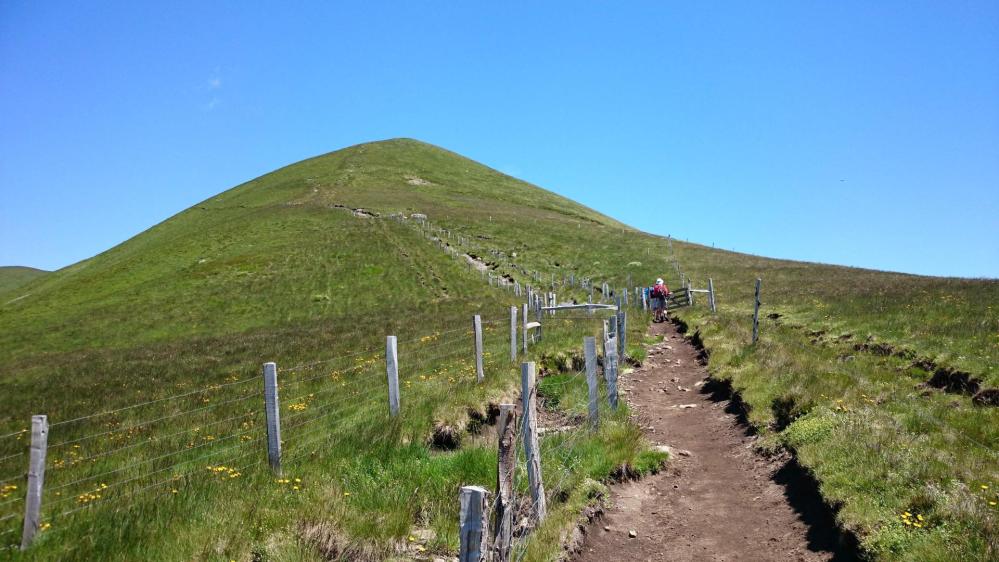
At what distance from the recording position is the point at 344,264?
50.8 metres

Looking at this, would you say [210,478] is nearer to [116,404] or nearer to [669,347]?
[116,404]

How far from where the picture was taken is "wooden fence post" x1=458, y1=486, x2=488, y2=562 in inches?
176

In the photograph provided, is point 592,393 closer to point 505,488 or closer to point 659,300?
point 505,488

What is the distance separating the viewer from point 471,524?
452 cm

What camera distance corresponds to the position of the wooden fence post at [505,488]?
546 cm

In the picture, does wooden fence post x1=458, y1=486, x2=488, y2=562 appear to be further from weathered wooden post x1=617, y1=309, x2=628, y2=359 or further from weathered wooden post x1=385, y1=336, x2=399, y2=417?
weathered wooden post x1=617, y1=309, x2=628, y2=359

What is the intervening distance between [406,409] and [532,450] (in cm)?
425

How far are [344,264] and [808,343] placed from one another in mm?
39941

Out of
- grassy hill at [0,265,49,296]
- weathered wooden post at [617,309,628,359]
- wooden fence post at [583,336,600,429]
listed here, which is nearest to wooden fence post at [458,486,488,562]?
wooden fence post at [583,336,600,429]

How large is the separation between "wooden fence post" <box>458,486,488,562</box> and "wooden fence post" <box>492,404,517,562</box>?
2.27 feet

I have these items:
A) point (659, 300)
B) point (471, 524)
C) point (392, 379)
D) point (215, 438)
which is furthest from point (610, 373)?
point (659, 300)

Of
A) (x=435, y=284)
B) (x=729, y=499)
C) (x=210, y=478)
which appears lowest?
(x=729, y=499)

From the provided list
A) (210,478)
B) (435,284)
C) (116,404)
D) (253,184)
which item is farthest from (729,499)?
(253,184)

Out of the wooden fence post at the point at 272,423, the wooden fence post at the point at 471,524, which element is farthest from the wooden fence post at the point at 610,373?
the wooden fence post at the point at 471,524
